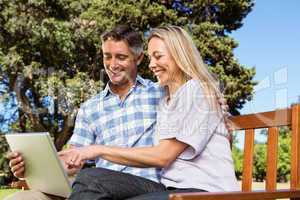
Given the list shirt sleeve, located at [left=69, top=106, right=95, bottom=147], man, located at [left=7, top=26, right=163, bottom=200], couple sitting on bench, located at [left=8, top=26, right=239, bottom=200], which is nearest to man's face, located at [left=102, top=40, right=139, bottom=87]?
man, located at [left=7, top=26, right=163, bottom=200]

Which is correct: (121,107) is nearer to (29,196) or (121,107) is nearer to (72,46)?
(29,196)

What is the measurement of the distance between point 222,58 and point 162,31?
638 cm

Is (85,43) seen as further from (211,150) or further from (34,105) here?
(211,150)

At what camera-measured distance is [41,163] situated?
117cm

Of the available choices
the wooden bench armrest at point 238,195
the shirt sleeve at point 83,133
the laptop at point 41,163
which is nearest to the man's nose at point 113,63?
the shirt sleeve at point 83,133

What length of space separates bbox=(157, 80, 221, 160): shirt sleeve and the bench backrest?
0.16 metres

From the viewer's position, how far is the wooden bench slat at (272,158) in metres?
1.20

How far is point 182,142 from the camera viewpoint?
1052 millimetres

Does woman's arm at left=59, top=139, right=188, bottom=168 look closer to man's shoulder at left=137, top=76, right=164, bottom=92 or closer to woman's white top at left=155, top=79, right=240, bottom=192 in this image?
woman's white top at left=155, top=79, right=240, bottom=192

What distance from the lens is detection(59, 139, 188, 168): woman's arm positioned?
1.05 metres

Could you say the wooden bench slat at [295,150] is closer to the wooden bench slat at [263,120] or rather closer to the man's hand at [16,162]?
the wooden bench slat at [263,120]

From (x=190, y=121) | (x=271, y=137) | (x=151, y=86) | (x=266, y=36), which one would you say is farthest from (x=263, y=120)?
(x=266, y=36)

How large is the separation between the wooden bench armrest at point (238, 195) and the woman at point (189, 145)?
0.15 m

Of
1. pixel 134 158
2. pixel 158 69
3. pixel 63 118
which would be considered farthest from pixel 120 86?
pixel 63 118
